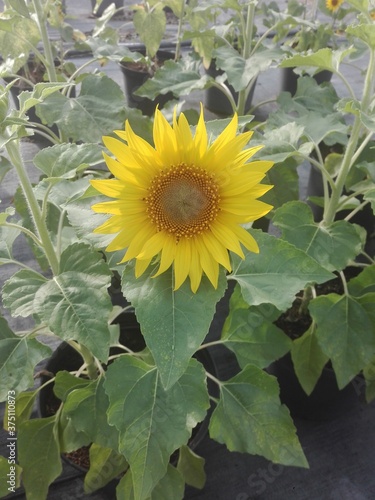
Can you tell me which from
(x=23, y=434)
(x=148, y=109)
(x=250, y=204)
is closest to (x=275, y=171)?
(x=250, y=204)

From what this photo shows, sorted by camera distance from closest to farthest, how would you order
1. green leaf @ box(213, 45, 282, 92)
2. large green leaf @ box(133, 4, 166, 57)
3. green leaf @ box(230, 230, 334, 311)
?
green leaf @ box(230, 230, 334, 311) → green leaf @ box(213, 45, 282, 92) → large green leaf @ box(133, 4, 166, 57)

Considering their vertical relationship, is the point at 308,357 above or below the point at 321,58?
below

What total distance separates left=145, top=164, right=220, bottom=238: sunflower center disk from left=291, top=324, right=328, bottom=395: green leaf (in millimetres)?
499

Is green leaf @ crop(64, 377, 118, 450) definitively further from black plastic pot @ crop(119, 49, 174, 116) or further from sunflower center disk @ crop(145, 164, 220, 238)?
black plastic pot @ crop(119, 49, 174, 116)

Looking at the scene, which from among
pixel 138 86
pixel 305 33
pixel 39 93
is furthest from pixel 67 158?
pixel 305 33

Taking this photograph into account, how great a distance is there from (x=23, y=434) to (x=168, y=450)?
36cm

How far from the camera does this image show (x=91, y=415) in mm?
860

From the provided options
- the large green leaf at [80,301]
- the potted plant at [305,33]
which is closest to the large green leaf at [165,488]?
the large green leaf at [80,301]

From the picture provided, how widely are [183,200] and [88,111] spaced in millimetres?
624

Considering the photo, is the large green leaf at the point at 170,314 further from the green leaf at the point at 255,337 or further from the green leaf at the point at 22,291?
the green leaf at the point at 255,337

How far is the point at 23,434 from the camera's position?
36.8 inches

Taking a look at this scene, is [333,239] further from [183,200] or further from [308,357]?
[183,200]

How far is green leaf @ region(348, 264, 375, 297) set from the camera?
3.28 ft

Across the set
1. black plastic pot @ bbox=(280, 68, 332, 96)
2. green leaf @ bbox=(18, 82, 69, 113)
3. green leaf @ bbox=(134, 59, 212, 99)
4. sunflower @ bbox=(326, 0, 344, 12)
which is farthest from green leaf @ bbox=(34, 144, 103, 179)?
sunflower @ bbox=(326, 0, 344, 12)
